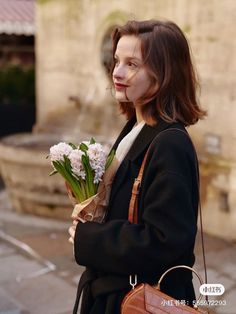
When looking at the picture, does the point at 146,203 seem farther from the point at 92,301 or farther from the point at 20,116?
the point at 20,116

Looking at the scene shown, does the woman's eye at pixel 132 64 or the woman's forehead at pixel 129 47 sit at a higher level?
the woman's forehead at pixel 129 47

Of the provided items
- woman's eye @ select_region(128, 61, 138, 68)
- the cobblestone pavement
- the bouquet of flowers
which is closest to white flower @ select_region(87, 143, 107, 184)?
the bouquet of flowers

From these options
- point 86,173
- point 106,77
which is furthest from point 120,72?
point 106,77

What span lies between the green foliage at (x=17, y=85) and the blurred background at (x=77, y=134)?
2.98 m

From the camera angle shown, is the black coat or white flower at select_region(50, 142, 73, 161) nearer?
the black coat

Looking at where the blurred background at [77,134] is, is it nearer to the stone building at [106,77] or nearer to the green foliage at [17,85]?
the stone building at [106,77]

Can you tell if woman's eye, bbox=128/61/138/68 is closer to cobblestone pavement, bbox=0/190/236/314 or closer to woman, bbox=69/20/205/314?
woman, bbox=69/20/205/314

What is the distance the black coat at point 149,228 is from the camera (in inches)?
62.4

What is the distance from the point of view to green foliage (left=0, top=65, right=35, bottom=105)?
34.6ft

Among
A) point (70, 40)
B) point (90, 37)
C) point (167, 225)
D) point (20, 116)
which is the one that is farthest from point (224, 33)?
point (20, 116)

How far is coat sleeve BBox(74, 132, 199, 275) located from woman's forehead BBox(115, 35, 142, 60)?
11.7 inches

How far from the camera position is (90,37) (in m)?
6.74

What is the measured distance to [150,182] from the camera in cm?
166

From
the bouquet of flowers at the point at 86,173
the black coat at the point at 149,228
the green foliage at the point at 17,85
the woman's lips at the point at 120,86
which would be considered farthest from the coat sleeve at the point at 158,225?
the green foliage at the point at 17,85
